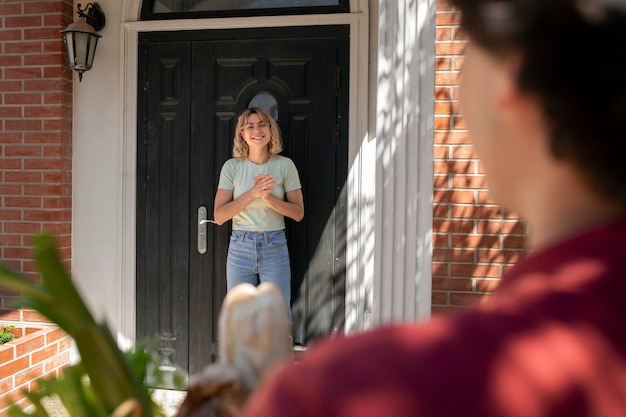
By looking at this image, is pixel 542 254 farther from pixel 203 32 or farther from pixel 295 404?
pixel 203 32

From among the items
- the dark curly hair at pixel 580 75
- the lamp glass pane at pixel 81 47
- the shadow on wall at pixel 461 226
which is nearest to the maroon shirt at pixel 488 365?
the dark curly hair at pixel 580 75

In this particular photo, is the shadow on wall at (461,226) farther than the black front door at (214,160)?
No

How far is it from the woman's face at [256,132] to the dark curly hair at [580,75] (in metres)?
3.97

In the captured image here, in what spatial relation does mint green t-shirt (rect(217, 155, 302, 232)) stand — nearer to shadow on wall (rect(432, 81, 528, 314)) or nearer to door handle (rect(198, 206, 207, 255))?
door handle (rect(198, 206, 207, 255))

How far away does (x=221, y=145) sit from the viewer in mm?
4863

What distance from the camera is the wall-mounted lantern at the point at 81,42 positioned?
15.4ft

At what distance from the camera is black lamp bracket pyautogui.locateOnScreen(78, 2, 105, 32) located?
4.86 metres

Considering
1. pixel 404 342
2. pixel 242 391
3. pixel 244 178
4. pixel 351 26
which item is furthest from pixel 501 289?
pixel 351 26

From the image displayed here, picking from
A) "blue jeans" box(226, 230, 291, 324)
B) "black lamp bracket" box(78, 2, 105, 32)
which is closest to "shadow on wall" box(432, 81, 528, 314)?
"blue jeans" box(226, 230, 291, 324)

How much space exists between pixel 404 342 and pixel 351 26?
4.40 metres

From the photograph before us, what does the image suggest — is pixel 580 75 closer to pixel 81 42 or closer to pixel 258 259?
pixel 258 259

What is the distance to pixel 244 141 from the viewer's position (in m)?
4.55

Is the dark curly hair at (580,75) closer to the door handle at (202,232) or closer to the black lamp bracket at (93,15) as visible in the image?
the door handle at (202,232)

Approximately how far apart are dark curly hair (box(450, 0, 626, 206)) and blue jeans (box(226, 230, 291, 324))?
392 centimetres
